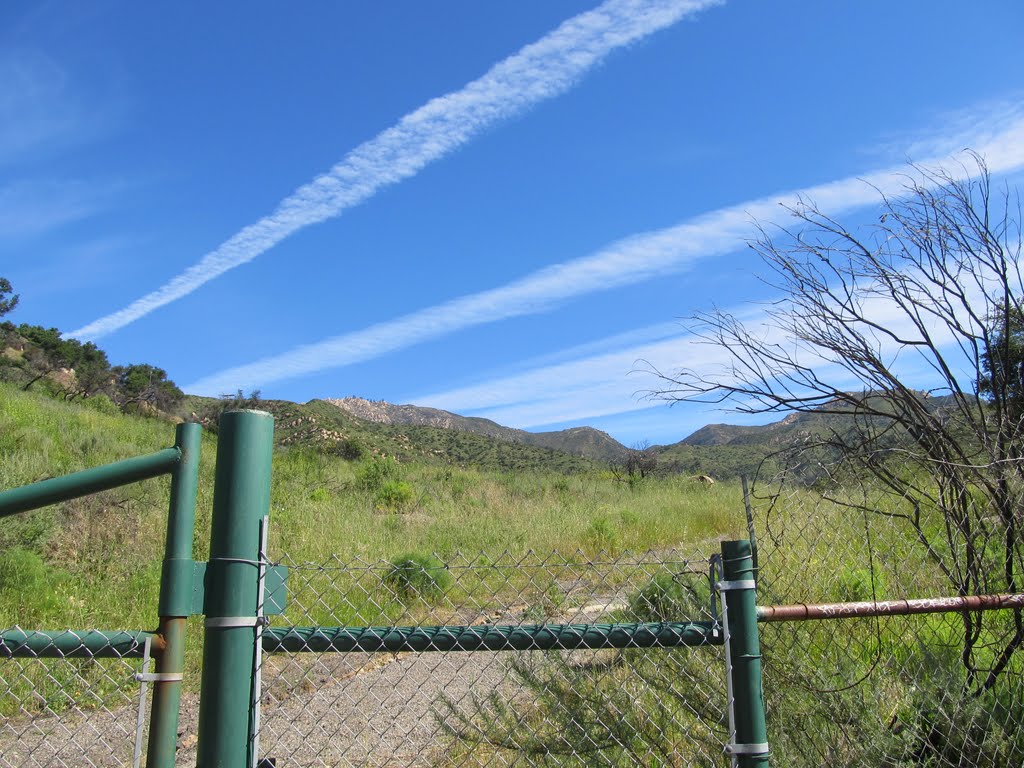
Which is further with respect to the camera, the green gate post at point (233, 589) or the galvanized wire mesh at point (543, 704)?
the galvanized wire mesh at point (543, 704)

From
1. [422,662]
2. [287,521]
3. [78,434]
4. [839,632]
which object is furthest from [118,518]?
[839,632]

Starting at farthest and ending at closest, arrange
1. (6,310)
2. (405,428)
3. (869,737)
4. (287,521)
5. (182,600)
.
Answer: (405,428) < (6,310) < (287,521) < (869,737) < (182,600)

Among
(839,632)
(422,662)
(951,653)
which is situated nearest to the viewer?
(951,653)

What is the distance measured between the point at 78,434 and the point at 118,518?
5886 millimetres

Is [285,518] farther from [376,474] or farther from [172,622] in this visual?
[172,622]

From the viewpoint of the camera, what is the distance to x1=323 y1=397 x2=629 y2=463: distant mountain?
299 ft

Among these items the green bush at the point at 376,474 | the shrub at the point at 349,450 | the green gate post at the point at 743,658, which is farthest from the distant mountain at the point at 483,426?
the green gate post at the point at 743,658

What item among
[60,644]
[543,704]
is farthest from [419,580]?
[60,644]

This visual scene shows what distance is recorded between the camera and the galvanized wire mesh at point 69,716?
195 inches

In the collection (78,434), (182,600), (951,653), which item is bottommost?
(951,653)

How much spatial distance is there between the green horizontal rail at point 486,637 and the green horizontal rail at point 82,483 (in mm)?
563

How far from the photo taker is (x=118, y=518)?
9.77m

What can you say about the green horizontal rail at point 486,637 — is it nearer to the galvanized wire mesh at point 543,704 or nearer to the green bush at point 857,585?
the galvanized wire mesh at point 543,704

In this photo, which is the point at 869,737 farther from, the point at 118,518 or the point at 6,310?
the point at 6,310
